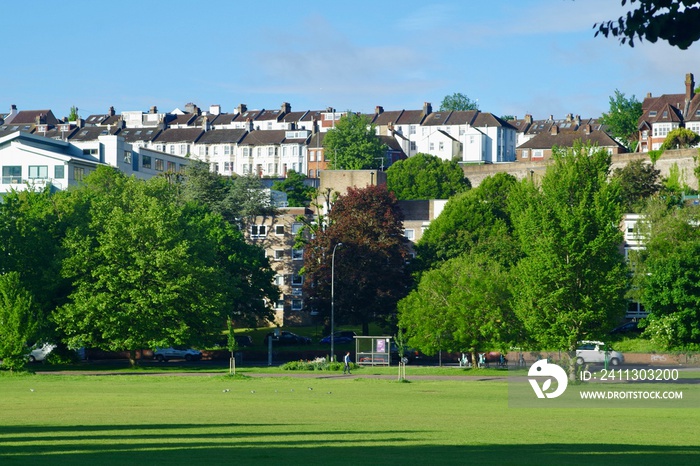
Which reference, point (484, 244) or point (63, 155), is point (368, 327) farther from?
point (63, 155)

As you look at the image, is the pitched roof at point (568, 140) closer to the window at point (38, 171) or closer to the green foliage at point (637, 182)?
the green foliage at point (637, 182)

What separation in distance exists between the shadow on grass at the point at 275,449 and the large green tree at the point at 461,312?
1639 inches

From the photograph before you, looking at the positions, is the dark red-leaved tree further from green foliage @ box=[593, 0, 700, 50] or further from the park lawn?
green foliage @ box=[593, 0, 700, 50]

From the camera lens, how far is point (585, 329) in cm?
5975

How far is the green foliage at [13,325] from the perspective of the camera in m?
62.5

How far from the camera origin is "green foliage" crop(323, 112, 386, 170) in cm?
17788

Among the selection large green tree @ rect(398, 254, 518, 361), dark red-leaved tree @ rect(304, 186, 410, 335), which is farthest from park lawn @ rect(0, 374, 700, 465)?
dark red-leaved tree @ rect(304, 186, 410, 335)

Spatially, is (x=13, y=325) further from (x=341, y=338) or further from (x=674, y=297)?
(x=674, y=297)

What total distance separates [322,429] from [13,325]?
128 feet

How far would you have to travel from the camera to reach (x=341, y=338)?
313 feet

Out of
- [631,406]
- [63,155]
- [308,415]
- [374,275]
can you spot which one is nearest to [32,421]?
[308,415]

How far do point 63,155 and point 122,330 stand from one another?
5460 centimetres
